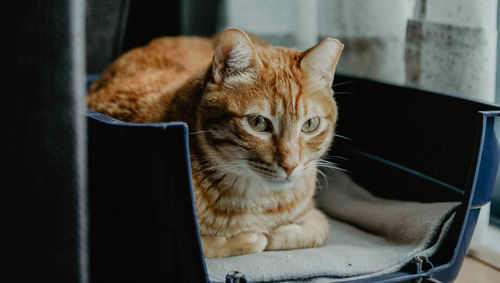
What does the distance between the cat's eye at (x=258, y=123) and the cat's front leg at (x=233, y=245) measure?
281 mm

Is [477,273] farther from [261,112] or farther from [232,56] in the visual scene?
[232,56]

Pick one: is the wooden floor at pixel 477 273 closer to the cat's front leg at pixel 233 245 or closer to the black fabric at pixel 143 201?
the cat's front leg at pixel 233 245

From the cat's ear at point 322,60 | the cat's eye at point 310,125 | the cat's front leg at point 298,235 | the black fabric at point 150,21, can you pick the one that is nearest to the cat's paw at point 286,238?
the cat's front leg at point 298,235

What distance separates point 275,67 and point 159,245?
0.51 metres

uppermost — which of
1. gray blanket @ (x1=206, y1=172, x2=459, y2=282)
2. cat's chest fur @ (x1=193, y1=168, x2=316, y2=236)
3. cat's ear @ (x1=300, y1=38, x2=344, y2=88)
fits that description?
cat's ear @ (x1=300, y1=38, x2=344, y2=88)

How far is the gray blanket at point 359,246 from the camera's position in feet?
3.63

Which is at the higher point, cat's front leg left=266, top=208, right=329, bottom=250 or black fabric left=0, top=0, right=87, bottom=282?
black fabric left=0, top=0, right=87, bottom=282

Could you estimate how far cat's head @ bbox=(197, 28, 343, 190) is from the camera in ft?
3.70

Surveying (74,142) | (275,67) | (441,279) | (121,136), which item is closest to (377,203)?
(441,279)

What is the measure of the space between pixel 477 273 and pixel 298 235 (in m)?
0.54

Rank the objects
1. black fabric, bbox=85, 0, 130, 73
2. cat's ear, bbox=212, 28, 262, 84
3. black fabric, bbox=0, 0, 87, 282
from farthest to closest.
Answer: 1. black fabric, bbox=85, 0, 130, 73
2. cat's ear, bbox=212, 28, 262, 84
3. black fabric, bbox=0, 0, 87, 282

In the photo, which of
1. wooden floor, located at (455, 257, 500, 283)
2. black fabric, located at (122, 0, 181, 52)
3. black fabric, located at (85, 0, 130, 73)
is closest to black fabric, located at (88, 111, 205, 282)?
wooden floor, located at (455, 257, 500, 283)

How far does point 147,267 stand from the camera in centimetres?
100

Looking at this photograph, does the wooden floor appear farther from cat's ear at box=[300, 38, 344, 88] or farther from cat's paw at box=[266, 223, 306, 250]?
cat's ear at box=[300, 38, 344, 88]
